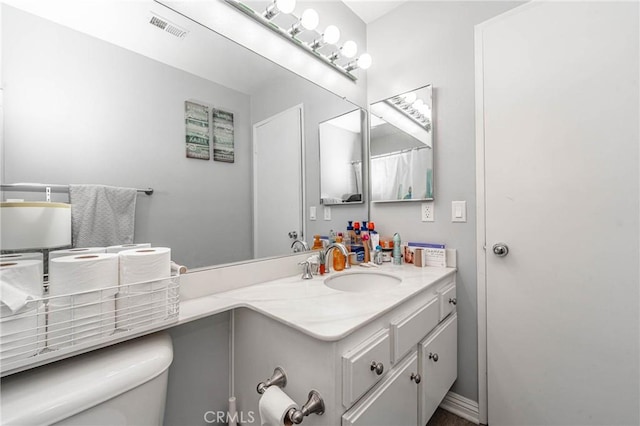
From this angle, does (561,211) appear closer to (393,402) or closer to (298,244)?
(393,402)

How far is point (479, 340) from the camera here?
1339 mm

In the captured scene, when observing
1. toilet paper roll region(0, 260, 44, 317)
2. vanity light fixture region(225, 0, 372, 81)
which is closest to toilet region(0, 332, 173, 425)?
toilet paper roll region(0, 260, 44, 317)

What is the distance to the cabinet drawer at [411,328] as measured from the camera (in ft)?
2.92

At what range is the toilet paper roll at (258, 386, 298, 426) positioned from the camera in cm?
66

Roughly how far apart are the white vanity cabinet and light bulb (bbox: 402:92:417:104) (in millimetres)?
1048

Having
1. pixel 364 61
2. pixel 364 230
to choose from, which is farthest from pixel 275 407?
pixel 364 61

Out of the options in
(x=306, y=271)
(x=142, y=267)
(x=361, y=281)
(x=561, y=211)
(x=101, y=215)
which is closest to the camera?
(x=142, y=267)

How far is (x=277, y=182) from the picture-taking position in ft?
4.25

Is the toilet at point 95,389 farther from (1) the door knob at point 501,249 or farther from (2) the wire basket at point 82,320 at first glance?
(1) the door knob at point 501,249

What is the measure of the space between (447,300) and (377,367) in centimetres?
69

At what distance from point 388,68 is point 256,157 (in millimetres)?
1132

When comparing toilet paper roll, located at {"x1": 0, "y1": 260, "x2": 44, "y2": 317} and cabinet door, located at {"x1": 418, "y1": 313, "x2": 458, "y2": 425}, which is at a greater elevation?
toilet paper roll, located at {"x1": 0, "y1": 260, "x2": 44, "y2": 317}

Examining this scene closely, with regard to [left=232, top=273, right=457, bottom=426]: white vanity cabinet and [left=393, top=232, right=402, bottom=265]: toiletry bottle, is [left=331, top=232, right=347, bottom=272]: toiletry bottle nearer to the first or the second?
[left=393, top=232, right=402, bottom=265]: toiletry bottle

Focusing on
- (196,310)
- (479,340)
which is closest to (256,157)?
(196,310)
